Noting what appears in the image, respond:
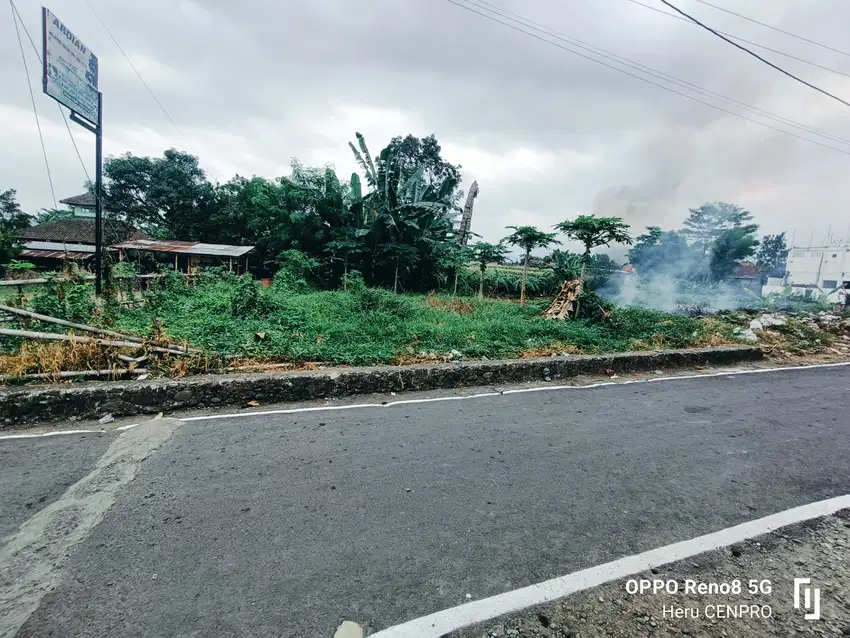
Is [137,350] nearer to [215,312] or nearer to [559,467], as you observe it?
[215,312]

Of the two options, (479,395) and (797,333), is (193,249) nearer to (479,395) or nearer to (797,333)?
(479,395)

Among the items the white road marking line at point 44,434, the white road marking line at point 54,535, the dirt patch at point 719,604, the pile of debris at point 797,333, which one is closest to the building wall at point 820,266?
the pile of debris at point 797,333

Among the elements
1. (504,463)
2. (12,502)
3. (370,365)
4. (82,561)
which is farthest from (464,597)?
(370,365)

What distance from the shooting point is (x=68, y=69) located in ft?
25.9

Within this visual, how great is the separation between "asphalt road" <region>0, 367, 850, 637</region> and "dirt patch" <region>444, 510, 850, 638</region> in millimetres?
185

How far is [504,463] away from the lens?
2.99m

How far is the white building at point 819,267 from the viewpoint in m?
33.8

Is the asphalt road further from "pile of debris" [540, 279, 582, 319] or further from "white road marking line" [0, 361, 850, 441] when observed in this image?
"pile of debris" [540, 279, 582, 319]

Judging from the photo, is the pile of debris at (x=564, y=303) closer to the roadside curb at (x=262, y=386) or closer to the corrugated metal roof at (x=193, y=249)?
the roadside curb at (x=262, y=386)

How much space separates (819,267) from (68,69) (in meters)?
54.3

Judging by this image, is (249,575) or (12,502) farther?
(12,502)

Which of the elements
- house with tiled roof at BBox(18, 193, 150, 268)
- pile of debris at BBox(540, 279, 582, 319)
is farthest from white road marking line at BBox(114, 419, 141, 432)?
house with tiled roof at BBox(18, 193, 150, 268)

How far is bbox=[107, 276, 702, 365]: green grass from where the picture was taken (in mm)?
5348

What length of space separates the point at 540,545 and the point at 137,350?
4784 millimetres
